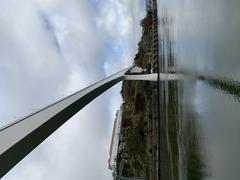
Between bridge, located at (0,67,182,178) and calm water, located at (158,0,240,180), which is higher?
calm water, located at (158,0,240,180)

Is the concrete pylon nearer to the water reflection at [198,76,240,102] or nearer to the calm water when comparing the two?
the calm water

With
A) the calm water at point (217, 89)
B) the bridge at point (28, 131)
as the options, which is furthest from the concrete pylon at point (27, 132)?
the calm water at point (217, 89)

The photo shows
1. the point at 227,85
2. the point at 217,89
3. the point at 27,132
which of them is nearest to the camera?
the point at 227,85

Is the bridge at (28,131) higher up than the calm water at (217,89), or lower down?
lower down

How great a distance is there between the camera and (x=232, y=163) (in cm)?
361

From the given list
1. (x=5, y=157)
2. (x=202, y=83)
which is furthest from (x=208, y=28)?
(x=5, y=157)

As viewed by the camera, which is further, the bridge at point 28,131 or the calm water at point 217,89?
the bridge at point 28,131

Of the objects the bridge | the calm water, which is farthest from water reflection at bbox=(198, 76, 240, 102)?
the bridge

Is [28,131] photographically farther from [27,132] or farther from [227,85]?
[227,85]

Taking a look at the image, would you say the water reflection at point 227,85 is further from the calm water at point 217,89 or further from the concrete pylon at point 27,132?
the concrete pylon at point 27,132

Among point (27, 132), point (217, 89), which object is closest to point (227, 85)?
point (217, 89)

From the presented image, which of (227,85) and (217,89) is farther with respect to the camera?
(217,89)

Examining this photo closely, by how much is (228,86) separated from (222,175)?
0.80 meters

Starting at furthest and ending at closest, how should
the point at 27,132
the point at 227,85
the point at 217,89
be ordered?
the point at 27,132 → the point at 217,89 → the point at 227,85
